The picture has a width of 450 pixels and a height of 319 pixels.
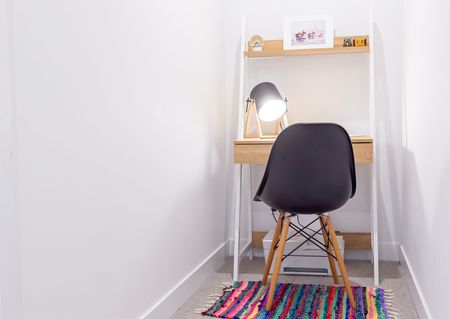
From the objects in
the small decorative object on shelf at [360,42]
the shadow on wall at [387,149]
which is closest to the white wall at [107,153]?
the small decorative object on shelf at [360,42]

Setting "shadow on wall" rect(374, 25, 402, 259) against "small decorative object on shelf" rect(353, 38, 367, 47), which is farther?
"shadow on wall" rect(374, 25, 402, 259)

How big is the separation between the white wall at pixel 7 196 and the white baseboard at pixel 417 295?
54.0 inches

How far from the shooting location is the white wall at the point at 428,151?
157 centimetres

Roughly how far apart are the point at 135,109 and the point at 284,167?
2.60 ft

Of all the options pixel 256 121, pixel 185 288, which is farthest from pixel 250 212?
pixel 185 288

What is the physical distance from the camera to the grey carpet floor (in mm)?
2180

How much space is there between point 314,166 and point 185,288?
2.66 ft

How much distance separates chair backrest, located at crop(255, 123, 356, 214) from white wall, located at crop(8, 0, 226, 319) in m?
0.49

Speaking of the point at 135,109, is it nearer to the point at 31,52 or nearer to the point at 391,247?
the point at 31,52

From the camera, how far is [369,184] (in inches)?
120

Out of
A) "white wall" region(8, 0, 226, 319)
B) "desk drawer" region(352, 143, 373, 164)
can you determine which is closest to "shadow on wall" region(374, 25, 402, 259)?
"desk drawer" region(352, 143, 373, 164)

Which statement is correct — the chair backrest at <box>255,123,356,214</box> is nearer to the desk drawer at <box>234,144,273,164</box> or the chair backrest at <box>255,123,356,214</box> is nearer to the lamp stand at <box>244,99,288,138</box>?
the desk drawer at <box>234,144,273,164</box>

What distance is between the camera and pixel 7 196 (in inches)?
42.7

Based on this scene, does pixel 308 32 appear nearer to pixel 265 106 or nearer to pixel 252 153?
pixel 265 106
